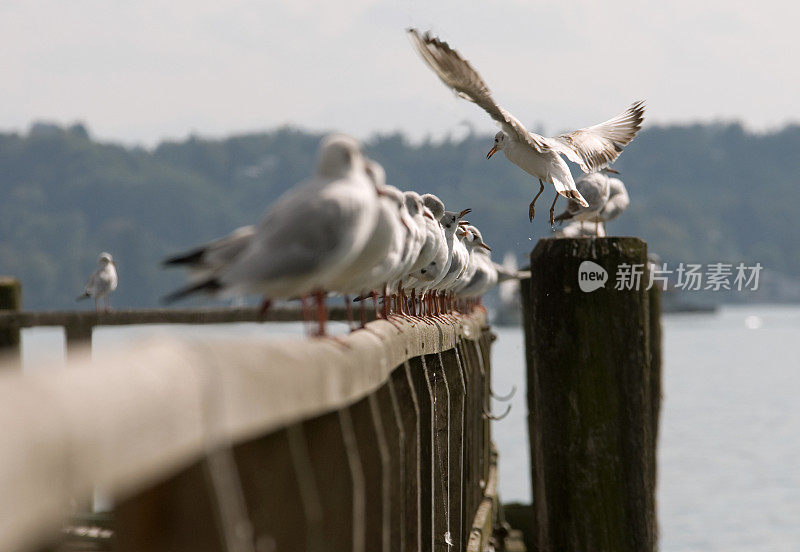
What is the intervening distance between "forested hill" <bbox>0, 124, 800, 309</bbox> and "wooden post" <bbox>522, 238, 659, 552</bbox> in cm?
13107

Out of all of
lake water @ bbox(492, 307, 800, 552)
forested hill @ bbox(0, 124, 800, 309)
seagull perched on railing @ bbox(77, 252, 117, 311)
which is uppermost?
forested hill @ bbox(0, 124, 800, 309)

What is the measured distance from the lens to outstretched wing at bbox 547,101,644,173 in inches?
489

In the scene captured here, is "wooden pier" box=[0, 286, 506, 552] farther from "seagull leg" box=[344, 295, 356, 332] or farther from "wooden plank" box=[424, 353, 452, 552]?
"wooden plank" box=[424, 353, 452, 552]

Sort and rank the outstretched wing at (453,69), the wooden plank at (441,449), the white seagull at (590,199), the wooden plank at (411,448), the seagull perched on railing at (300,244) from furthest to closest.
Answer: the white seagull at (590,199) → the outstretched wing at (453,69) → the wooden plank at (441,449) → the wooden plank at (411,448) → the seagull perched on railing at (300,244)

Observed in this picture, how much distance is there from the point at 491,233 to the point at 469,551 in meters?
133

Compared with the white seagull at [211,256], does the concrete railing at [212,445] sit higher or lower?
lower

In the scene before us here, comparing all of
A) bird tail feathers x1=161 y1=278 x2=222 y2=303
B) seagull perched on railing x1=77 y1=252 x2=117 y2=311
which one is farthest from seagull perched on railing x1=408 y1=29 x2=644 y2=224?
seagull perched on railing x1=77 y1=252 x2=117 y2=311

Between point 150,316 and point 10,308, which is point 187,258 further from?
point 150,316

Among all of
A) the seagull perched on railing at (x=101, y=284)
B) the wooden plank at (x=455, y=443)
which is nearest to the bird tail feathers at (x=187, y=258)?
the wooden plank at (x=455, y=443)

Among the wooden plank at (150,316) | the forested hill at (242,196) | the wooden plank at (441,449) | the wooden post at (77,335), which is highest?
the forested hill at (242,196)

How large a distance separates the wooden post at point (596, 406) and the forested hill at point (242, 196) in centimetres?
13107

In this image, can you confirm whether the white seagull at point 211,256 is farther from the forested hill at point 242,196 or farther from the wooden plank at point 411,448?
the forested hill at point 242,196

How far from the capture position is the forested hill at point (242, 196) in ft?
478

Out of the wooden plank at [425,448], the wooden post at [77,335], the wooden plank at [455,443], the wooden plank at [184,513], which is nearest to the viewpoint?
the wooden plank at [184,513]
